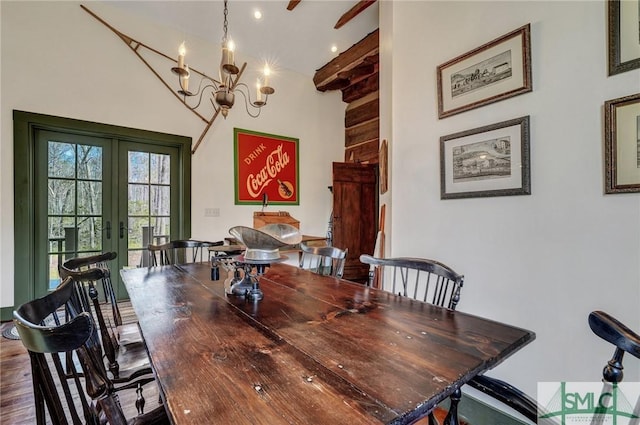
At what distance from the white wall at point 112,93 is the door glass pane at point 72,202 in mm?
330

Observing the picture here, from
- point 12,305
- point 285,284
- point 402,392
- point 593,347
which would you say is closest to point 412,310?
point 402,392

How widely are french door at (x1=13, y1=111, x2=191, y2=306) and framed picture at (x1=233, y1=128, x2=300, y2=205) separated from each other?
759mm

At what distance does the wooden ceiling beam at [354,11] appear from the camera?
3.42 m

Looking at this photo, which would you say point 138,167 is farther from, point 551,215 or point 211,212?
point 551,215

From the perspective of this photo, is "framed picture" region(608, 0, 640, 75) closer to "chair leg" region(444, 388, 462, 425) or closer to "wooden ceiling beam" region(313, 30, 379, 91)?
"chair leg" region(444, 388, 462, 425)

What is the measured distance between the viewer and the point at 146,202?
151 inches

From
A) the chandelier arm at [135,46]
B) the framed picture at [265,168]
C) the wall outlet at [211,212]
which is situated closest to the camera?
the chandelier arm at [135,46]

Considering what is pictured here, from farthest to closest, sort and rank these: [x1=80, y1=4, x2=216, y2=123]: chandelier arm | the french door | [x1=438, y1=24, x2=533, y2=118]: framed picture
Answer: [x1=80, y1=4, x2=216, y2=123]: chandelier arm < the french door < [x1=438, y1=24, x2=533, y2=118]: framed picture

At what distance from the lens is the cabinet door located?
4.72 meters

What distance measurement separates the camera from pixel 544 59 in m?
1.53

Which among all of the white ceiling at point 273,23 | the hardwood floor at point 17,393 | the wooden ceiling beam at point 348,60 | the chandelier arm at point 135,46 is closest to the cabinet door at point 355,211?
the wooden ceiling beam at point 348,60

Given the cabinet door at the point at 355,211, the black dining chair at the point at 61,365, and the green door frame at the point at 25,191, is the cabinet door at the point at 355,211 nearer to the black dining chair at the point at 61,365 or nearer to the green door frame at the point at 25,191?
the green door frame at the point at 25,191

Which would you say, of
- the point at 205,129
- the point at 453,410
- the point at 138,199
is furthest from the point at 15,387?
the point at 205,129

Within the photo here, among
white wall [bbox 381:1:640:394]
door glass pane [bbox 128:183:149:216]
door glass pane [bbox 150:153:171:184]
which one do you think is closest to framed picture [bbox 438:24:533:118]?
white wall [bbox 381:1:640:394]
